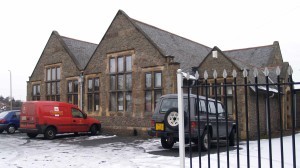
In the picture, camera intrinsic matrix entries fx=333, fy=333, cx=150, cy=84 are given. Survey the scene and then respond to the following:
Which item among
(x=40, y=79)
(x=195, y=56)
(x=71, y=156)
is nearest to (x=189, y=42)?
(x=195, y=56)

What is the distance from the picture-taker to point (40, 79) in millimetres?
27156

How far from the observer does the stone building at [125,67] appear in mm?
19328

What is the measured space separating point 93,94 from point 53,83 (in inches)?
193

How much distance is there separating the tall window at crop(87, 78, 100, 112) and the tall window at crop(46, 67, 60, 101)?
3.72 meters

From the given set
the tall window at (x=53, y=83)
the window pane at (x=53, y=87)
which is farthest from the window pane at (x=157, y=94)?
the window pane at (x=53, y=87)

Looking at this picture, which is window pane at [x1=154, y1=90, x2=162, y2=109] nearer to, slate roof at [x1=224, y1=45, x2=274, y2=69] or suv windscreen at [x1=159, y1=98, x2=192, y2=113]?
suv windscreen at [x1=159, y1=98, x2=192, y2=113]

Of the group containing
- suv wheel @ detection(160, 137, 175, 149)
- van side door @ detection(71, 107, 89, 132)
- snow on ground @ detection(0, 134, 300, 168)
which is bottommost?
snow on ground @ detection(0, 134, 300, 168)

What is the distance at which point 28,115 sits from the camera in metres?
18.1

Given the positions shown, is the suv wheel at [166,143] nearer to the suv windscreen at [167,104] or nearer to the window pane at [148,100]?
the suv windscreen at [167,104]

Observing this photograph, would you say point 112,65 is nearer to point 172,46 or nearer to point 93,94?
point 93,94

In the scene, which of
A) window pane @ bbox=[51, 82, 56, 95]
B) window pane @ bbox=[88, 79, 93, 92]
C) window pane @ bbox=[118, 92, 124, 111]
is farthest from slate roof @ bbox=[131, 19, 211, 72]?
window pane @ bbox=[51, 82, 56, 95]

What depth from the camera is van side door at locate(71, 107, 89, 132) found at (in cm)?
1938

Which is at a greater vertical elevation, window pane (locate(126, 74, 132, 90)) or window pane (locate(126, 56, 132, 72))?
window pane (locate(126, 56, 132, 72))

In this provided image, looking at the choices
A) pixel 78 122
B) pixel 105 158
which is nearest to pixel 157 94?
pixel 78 122
